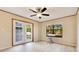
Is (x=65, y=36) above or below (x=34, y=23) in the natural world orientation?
below

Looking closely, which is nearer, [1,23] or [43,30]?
[1,23]

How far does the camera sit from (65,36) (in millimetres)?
5188

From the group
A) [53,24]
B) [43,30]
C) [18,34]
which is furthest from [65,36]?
[18,34]

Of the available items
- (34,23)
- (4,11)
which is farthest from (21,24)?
(4,11)

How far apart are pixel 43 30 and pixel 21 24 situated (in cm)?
210
